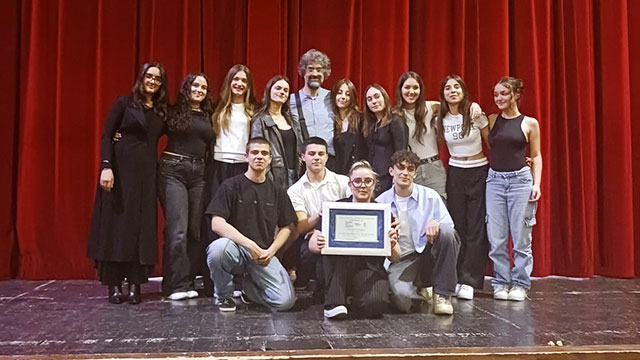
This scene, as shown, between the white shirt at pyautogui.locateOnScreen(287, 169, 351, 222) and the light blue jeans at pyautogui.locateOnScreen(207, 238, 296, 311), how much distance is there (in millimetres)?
417

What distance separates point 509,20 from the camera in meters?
5.02

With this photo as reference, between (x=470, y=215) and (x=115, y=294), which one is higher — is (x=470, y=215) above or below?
above

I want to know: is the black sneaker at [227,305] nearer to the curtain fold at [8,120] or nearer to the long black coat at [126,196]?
the long black coat at [126,196]

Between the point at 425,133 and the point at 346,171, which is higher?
the point at 425,133

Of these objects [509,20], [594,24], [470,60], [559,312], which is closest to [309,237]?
[559,312]

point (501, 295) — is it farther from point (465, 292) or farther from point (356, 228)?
point (356, 228)

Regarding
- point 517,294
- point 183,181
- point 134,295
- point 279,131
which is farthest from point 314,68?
point 517,294

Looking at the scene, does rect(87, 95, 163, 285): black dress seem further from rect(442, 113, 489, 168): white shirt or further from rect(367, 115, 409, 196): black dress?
rect(442, 113, 489, 168): white shirt

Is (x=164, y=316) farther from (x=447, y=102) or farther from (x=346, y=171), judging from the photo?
(x=447, y=102)

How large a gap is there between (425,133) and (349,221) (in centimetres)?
103

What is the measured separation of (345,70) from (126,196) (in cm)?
223

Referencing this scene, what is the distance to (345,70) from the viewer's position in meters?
4.75

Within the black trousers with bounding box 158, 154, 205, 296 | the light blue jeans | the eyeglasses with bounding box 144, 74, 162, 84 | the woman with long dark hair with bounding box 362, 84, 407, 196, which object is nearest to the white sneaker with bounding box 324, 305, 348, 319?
the light blue jeans

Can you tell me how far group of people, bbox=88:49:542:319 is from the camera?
3.25m
